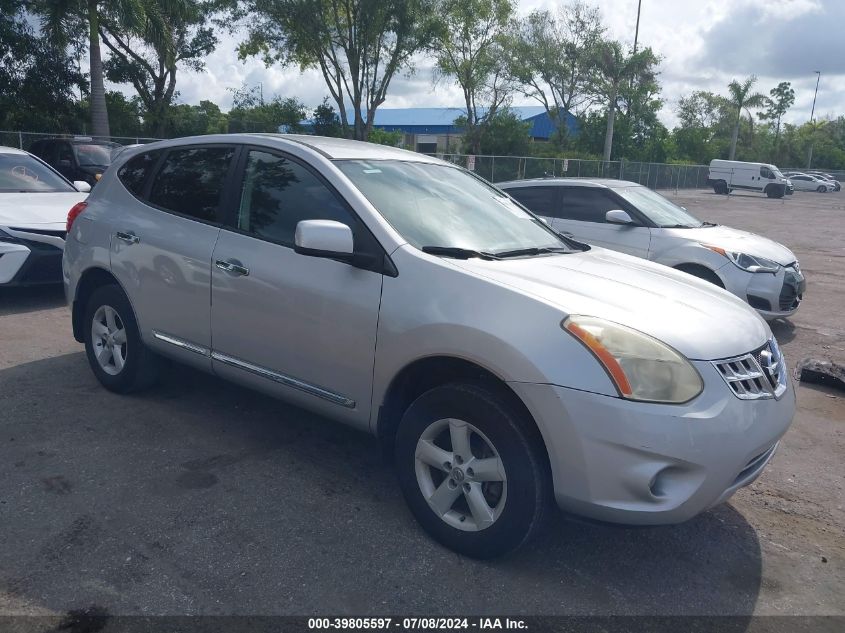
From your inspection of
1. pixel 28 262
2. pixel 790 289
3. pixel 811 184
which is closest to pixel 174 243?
pixel 28 262

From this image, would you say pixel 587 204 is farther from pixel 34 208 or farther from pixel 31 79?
pixel 31 79

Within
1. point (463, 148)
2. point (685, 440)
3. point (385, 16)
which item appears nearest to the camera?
point (685, 440)

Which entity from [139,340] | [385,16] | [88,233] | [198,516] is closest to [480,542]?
[198,516]

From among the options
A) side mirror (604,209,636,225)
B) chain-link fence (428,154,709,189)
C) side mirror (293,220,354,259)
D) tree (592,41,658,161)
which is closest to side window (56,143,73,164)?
chain-link fence (428,154,709,189)

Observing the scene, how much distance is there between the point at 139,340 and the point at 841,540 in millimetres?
4119

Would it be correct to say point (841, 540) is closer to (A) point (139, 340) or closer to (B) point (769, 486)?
(B) point (769, 486)

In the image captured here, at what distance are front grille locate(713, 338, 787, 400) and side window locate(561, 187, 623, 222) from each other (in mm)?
5232

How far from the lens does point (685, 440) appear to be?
2775 millimetres

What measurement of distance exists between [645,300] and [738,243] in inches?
216

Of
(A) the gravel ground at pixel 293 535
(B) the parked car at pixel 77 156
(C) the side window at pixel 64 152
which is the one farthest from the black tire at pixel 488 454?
(C) the side window at pixel 64 152

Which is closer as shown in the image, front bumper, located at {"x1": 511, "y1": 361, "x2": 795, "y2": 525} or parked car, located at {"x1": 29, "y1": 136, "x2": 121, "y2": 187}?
front bumper, located at {"x1": 511, "y1": 361, "x2": 795, "y2": 525}

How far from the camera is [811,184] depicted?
56219 mm

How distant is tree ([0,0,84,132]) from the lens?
24.7 meters

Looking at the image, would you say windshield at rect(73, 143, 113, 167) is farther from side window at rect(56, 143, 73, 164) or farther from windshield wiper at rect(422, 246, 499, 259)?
windshield wiper at rect(422, 246, 499, 259)
